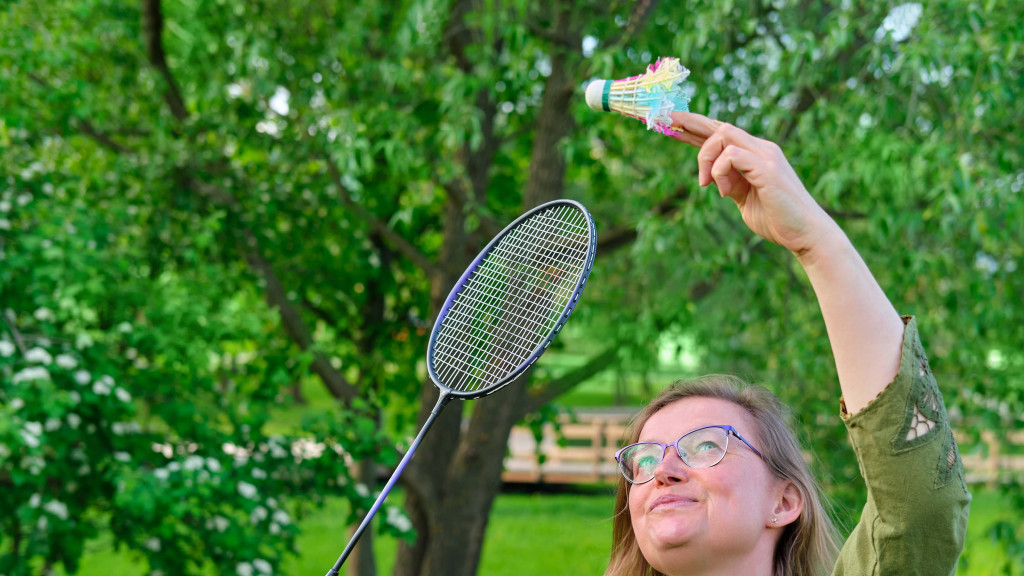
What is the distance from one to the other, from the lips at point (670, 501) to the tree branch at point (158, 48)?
16.8 feet

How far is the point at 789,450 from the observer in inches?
Answer: 71.2

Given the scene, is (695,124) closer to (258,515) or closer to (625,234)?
(258,515)

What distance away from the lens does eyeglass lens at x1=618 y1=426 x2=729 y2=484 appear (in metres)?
1.70

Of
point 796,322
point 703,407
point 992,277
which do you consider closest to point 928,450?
point 703,407

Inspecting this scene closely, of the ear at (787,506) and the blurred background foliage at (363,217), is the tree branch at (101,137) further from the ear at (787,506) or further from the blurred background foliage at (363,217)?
the ear at (787,506)

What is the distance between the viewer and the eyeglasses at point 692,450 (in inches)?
66.8

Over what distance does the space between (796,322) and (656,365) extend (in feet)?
3.58

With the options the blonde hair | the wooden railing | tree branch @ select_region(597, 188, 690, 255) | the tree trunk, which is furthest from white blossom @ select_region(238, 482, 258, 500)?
the wooden railing

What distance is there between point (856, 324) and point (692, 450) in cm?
45

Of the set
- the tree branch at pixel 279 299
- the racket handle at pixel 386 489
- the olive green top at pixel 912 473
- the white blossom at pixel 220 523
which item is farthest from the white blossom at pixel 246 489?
the olive green top at pixel 912 473

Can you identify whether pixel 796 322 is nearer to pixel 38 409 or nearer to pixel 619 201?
pixel 619 201

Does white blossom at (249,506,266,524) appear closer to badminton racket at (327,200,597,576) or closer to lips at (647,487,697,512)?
badminton racket at (327,200,597,576)

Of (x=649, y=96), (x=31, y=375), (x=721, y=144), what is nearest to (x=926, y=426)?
(x=721, y=144)

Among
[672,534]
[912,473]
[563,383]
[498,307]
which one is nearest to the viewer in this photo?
[912,473]
